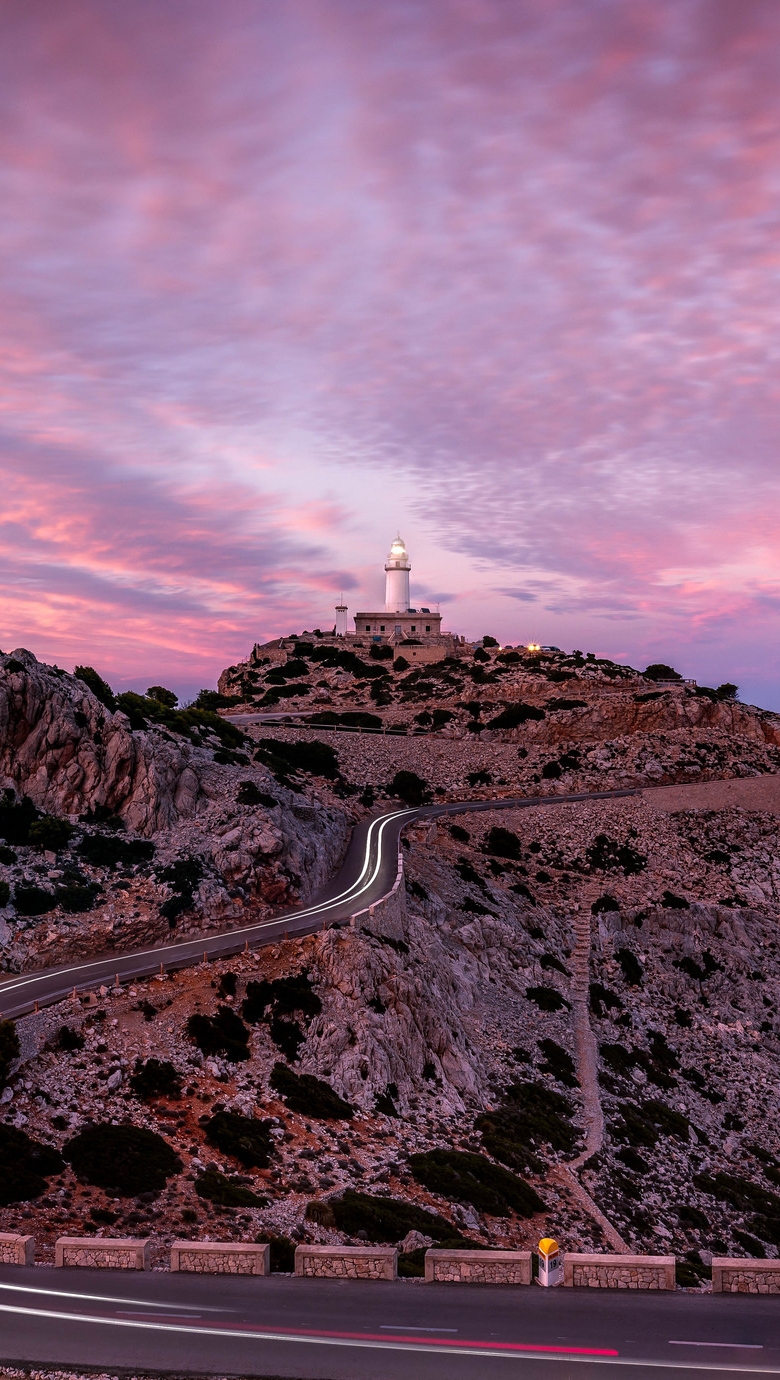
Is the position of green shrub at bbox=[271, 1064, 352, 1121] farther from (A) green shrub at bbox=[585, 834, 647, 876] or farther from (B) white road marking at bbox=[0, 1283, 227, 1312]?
(A) green shrub at bbox=[585, 834, 647, 876]

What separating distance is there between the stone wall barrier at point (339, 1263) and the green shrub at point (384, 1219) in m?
4.95

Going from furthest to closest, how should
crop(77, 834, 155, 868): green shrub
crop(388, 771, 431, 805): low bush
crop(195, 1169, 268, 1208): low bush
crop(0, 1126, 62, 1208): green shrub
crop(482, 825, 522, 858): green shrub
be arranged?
crop(388, 771, 431, 805): low bush
crop(482, 825, 522, 858): green shrub
crop(77, 834, 155, 868): green shrub
crop(195, 1169, 268, 1208): low bush
crop(0, 1126, 62, 1208): green shrub

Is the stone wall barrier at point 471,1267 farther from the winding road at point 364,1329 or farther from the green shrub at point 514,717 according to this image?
the green shrub at point 514,717

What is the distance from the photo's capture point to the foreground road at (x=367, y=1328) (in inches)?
571

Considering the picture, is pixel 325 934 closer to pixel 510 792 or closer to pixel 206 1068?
pixel 206 1068

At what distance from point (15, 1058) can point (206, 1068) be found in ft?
18.3

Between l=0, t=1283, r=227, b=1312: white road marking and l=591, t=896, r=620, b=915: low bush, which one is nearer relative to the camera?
l=0, t=1283, r=227, b=1312: white road marking

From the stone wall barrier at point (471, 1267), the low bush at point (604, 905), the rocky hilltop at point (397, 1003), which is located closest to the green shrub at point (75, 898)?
the rocky hilltop at point (397, 1003)

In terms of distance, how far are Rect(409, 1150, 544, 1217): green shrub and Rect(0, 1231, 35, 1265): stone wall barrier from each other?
12.4 metres

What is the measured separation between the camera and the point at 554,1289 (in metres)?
17.2

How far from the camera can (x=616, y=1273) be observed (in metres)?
17.3

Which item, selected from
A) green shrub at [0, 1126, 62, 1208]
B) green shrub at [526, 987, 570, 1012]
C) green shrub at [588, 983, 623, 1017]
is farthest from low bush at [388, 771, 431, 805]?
green shrub at [0, 1126, 62, 1208]

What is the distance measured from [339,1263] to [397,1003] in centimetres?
1800

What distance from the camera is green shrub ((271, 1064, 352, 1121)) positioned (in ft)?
93.6
